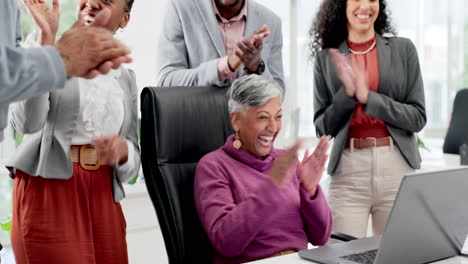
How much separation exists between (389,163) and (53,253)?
142 cm

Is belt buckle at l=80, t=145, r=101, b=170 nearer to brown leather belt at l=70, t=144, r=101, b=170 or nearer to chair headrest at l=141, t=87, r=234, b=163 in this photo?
brown leather belt at l=70, t=144, r=101, b=170

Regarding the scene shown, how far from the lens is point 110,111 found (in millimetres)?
2186

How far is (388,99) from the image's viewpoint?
2.58 m

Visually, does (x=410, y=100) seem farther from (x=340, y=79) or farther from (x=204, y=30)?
(x=204, y=30)

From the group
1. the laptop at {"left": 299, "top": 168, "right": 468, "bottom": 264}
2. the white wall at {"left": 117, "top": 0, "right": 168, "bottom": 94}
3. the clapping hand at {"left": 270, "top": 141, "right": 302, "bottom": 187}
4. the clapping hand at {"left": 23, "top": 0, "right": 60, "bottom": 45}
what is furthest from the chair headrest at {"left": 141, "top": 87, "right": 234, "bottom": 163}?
the white wall at {"left": 117, "top": 0, "right": 168, "bottom": 94}

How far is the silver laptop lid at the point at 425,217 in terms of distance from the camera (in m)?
1.49

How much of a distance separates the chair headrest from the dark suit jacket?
0.59m

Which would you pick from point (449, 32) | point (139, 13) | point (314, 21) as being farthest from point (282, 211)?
point (449, 32)

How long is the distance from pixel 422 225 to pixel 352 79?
109cm

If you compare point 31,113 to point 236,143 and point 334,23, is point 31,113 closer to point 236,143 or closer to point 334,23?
point 236,143

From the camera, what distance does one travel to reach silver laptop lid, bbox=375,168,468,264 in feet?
4.87

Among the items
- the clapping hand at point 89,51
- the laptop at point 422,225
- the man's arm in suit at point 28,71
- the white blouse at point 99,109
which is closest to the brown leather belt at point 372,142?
the laptop at point 422,225

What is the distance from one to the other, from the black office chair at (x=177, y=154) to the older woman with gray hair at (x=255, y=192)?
5 cm

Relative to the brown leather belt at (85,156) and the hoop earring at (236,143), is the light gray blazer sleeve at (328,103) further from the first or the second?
the brown leather belt at (85,156)
